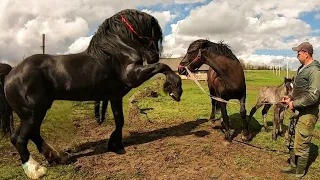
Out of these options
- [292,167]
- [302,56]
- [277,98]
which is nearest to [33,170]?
[292,167]

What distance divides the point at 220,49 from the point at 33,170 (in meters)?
5.02

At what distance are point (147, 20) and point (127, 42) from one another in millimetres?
640

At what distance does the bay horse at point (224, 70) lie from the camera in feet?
25.6

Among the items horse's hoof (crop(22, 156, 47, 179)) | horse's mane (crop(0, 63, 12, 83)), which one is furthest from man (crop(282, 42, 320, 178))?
horse's mane (crop(0, 63, 12, 83))

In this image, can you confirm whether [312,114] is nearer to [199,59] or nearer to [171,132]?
[199,59]

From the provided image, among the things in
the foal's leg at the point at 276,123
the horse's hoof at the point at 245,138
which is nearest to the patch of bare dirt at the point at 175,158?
the horse's hoof at the point at 245,138

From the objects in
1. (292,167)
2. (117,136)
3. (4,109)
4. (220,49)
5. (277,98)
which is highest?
(220,49)

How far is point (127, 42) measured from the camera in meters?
6.48

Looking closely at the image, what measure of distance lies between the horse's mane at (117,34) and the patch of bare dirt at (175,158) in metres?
2.05

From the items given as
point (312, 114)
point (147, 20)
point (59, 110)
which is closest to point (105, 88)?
point (147, 20)

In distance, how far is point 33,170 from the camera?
5.50 meters

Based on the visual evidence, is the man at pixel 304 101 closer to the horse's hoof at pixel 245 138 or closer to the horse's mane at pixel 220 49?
the horse's hoof at pixel 245 138

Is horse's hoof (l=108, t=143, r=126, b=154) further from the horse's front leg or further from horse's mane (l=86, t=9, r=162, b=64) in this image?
horse's mane (l=86, t=9, r=162, b=64)

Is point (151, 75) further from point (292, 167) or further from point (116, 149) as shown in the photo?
point (292, 167)
